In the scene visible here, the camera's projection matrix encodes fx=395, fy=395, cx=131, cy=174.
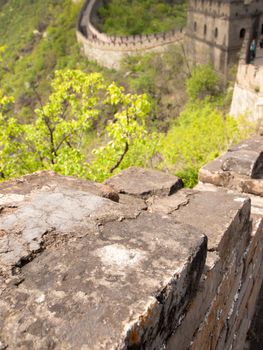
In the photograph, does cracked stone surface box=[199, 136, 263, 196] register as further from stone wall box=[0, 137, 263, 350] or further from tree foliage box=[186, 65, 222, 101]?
tree foliage box=[186, 65, 222, 101]

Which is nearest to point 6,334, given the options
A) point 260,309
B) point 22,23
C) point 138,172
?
point 138,172

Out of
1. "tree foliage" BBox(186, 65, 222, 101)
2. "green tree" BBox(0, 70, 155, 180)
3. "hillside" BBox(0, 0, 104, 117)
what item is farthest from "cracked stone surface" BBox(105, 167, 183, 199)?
"hillside" BBox(0, 0, 104, 117)

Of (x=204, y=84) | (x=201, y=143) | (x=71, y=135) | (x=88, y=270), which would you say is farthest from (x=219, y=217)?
(x=204, y=84)

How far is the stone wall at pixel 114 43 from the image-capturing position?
3056cm

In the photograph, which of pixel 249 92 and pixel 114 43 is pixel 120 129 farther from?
pixel 114 43

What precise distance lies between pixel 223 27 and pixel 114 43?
11970 millimetres

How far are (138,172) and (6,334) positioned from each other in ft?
7.51

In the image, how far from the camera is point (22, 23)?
48438 mm

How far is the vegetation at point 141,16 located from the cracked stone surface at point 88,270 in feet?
120

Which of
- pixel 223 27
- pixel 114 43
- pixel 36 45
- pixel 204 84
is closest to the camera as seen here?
pixel 223 27

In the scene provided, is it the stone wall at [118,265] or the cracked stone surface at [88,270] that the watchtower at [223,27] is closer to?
the stone wall at [118,265]

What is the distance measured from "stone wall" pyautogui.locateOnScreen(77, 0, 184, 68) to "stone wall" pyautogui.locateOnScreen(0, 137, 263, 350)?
94.0 feet

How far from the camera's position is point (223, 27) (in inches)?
927

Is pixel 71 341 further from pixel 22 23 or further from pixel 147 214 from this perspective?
pixel 22 23
